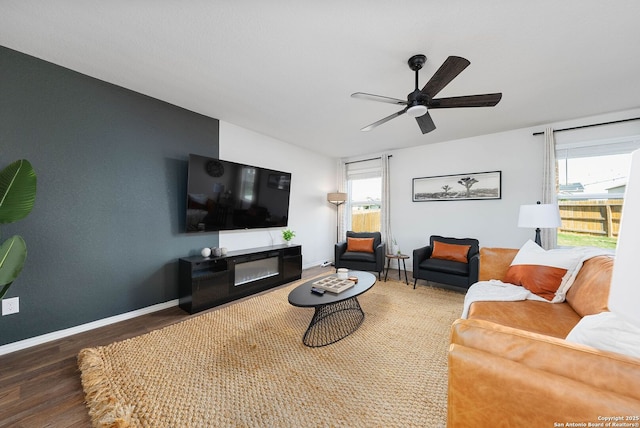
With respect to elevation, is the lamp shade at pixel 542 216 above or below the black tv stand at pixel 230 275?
above

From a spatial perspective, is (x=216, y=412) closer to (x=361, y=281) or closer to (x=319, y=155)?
(x=361, y=281)

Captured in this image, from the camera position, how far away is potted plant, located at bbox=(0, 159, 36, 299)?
64.4 inches

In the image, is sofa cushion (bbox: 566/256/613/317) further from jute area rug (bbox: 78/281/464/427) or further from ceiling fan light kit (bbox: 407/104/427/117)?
ceiling fan light kit (bbox: 407/104/427/117)

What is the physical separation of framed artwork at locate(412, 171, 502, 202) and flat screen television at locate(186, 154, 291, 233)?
257 centimetres

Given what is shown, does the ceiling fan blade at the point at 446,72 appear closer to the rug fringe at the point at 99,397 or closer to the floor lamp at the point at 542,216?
the floor lamp at the point at 542,216

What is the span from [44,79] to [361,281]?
3542 mm

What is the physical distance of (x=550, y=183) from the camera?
11.4 ft

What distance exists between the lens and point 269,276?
3.64m

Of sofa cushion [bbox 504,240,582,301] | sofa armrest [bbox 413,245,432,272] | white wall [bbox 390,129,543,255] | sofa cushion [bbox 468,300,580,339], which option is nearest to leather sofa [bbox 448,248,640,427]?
sofa cushion [bbox 468,300,580,339]

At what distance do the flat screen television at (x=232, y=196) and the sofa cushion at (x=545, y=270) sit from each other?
10.5 ft

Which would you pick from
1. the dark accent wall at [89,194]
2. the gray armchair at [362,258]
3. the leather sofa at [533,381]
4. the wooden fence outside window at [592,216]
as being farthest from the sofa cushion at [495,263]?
the dark accent wall at [89,194]

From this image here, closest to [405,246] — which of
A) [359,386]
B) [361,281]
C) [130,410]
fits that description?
[361,281]

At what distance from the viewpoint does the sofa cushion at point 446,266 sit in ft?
10.8

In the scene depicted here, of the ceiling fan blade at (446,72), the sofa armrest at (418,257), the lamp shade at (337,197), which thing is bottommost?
the sofa armrest at (418,257)
